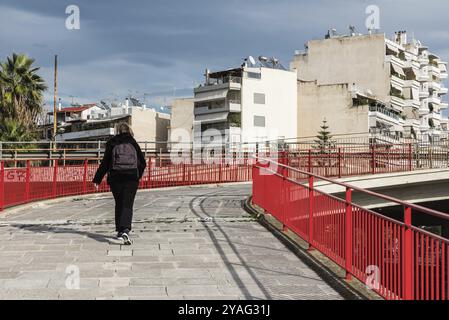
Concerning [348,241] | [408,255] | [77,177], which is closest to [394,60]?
[77,177]

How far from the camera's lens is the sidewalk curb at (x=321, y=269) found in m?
5.54

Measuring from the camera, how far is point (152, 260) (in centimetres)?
720

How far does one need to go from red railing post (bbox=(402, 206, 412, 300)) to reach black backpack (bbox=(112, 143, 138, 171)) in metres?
4.34

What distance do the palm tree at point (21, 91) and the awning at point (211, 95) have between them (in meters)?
23.6

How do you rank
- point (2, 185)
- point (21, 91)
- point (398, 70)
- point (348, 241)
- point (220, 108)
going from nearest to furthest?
point (348, 241) → point (2, 185) → point (21, 91) → point (220, 108) → point (398, 70)

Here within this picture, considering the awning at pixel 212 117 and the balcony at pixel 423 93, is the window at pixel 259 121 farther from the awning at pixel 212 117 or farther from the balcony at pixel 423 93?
the balcony at pixel 423 93

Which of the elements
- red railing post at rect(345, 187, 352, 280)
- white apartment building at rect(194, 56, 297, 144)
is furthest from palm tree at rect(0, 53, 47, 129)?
red railing post at rect(345, 187, 352, 280)

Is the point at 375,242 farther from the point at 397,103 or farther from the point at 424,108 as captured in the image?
the point at 424,108

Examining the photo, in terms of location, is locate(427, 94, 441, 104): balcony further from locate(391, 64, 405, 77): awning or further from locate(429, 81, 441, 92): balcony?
locate(391, 64, 405, 77): awning

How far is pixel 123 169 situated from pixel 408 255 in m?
4.45

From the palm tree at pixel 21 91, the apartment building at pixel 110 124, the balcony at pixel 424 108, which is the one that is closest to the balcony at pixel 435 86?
the balcony at pixel 424 108
